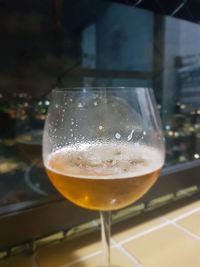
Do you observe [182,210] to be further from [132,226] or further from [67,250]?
[67,250]

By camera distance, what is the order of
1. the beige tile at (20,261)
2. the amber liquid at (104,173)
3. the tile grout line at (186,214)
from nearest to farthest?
the amber liquid at (104,173), the beige tile at (20,261), the tile grout line at (186,214)

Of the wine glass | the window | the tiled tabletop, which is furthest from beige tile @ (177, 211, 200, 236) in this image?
the wine glass

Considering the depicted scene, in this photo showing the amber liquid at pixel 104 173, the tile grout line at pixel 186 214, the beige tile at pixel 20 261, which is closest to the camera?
the amber liquid at pixel 104 173

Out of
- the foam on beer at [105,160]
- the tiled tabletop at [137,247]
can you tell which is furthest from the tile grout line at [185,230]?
the foam on beer at [105,160]

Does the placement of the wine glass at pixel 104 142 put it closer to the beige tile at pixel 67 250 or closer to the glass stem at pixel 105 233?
the glass stem at pixel 105 233

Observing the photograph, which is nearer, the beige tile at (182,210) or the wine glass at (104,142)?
the wine glass at (104,142)

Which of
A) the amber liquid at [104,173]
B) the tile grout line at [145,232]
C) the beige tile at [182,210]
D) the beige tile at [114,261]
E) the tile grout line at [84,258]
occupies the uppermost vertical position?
the amber liquid at [104,173]

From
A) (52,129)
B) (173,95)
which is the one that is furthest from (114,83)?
(52,129)
